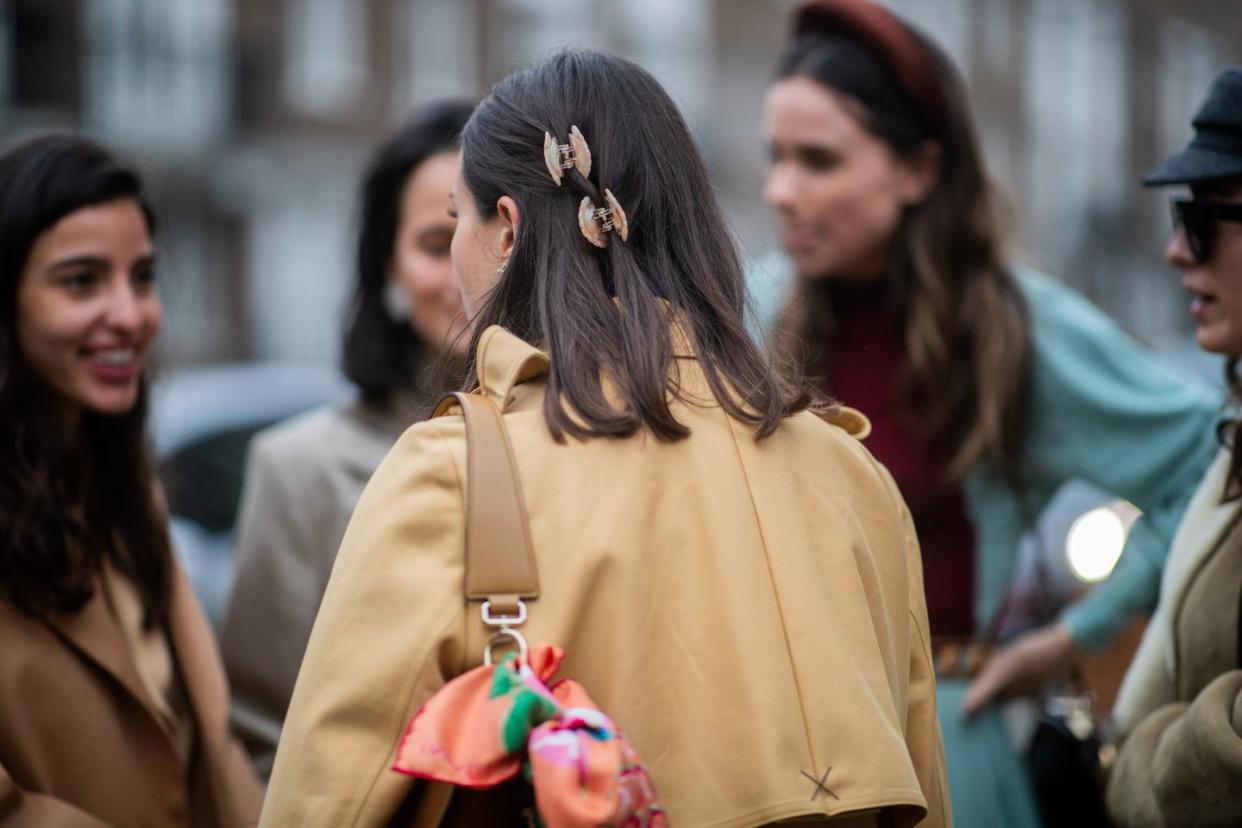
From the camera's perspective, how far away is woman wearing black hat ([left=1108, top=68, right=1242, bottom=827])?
2738mm

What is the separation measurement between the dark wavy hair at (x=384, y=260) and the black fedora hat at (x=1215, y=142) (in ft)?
6.32

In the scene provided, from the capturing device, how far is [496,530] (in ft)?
6.81

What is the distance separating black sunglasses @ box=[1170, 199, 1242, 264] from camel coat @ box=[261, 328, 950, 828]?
1151 mm

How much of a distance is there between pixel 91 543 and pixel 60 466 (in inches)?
7.1

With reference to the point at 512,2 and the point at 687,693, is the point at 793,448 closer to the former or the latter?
the point at 687,693

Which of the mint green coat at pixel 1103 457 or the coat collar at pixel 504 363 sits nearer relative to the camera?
the coat collar at pixel 504 363

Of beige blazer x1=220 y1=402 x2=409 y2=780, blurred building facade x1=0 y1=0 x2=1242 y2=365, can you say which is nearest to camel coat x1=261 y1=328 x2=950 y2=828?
beige blazer x1=220 y1=402 x2=409 y2=780

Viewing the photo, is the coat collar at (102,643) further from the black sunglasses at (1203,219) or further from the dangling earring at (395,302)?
the black sunglasses at (1203,219)

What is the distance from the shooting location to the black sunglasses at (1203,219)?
2867 millimetres

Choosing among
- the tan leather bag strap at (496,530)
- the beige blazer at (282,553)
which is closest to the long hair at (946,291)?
the beige blazer at (282,553)

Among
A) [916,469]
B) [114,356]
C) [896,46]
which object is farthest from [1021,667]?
[114,356]

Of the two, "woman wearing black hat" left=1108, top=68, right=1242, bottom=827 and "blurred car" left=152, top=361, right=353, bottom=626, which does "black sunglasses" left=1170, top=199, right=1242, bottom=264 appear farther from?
"blurred car" left=152, top=361, right=353, bottom=626

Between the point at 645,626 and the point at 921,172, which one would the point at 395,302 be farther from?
the point at 645,626

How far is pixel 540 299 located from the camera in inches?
89.6
